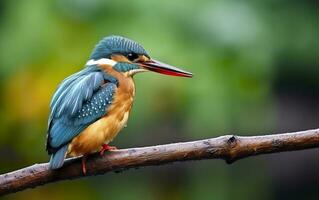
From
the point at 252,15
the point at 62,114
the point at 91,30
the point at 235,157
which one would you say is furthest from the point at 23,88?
the point at 235,157

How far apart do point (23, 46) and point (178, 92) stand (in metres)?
0.61

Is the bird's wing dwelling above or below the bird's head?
below

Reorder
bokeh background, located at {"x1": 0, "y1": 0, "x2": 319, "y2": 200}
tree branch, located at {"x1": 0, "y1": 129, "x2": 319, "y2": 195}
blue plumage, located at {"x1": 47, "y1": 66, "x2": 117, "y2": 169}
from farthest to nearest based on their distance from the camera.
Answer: bokeh background, located at {"x1": 0, "y1": 0, "x2": 319, "y2": 200}, blue plumage, located at {"x1": 47, "y1": 66, "x2": 117, "y2": 169}, tree branch, located at {"x1": 0, "y1": 129, "x2": 319, "y2": 195}

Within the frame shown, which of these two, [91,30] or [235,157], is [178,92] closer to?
[91,30]

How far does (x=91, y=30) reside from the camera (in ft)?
13.3

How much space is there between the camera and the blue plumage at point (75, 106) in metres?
2.59

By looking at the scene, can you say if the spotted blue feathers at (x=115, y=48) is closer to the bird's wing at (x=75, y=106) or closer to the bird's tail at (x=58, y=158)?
the bird's wing at (x=75, y=106)

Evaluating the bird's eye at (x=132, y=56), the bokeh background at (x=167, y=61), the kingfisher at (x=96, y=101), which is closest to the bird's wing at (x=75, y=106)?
the kingfisher at (x=96, y=101)

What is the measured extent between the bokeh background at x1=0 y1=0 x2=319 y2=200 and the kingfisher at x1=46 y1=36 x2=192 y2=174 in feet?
3.45

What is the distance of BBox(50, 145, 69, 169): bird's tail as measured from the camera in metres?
2.47

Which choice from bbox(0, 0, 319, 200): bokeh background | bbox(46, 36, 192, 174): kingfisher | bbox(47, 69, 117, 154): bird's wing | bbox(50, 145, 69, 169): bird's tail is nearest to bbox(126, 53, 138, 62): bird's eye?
bbox(46, 36, 192, 174): kingfisher

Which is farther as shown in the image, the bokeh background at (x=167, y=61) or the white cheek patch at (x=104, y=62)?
the bokeh background at (x=167, y=61)

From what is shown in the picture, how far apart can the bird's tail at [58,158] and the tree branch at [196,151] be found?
23 mm

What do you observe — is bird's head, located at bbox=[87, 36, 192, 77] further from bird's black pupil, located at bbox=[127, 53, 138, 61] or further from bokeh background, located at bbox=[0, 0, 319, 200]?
bokeh background, located at bbox=[0, 0, 319, 200]
